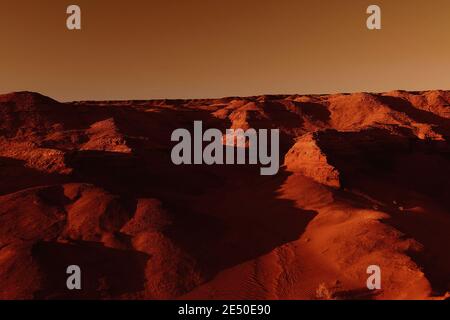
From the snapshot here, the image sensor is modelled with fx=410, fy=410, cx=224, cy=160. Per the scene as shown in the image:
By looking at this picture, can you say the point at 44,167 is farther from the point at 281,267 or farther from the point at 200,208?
the point at 281,267

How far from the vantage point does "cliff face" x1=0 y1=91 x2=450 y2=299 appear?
40.3 feet

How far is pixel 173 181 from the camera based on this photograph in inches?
834

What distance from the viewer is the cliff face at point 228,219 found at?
1229 cm

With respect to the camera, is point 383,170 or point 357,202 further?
point 383,170

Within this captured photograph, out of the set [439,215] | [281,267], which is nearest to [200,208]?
[281,267]

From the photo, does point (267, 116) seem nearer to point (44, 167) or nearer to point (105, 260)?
point (44, 167)

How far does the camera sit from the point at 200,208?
18.0 meters

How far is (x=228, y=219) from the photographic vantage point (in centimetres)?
1680

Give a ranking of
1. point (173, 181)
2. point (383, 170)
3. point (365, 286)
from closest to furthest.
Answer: point (365, 286), point (173, 181), point (383, 170)

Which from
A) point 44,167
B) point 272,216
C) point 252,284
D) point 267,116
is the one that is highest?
point 267,116

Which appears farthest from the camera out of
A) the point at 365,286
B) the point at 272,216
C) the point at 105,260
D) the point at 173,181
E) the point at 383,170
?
the point at 383,170
